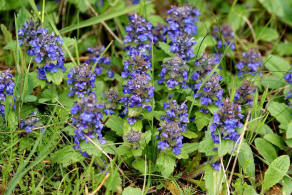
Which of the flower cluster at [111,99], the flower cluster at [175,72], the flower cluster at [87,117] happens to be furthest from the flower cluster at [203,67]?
the flower cluster at [87,117]

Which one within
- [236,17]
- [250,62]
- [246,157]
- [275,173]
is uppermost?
[236,17]

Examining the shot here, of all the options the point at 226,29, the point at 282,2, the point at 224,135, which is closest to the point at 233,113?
the point at 224,135

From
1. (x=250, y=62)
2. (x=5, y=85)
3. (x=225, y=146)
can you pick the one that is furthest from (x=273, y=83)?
(x=5, y=85)

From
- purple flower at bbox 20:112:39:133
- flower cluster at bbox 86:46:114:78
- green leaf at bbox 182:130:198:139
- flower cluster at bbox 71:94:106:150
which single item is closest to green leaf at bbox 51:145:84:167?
flower cluster at bbox 71:94:106:150

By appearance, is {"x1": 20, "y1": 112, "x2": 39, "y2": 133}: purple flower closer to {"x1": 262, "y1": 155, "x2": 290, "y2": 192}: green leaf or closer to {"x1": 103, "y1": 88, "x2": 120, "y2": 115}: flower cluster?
{"x1": 103, "y1": 88, "x2": 120, "y2": 115}: flower cluster

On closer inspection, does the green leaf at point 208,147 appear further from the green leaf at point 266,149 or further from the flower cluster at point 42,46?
the flower cluster at point 42,46

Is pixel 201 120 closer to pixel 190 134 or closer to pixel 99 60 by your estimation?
pixel 190 134

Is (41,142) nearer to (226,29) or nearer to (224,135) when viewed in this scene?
(224,135)
